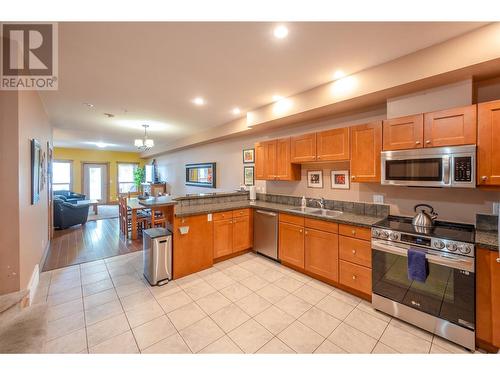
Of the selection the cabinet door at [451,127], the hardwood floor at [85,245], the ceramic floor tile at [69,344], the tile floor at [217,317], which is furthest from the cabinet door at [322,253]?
the hardwood floor at [85,245]

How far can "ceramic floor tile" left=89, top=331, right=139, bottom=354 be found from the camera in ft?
5.70

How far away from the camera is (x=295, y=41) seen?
1.90m

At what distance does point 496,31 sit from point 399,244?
1.92 meters

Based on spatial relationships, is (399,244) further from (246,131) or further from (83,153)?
(83,153)

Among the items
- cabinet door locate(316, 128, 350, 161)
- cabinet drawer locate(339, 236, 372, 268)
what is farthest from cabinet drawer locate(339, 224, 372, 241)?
cabinet door locate(316, 128, 350, 161)

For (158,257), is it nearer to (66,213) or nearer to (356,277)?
(356,277)

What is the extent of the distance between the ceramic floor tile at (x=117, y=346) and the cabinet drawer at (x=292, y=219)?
7.43ft

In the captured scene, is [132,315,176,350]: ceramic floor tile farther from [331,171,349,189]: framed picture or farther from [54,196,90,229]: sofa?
[54,196,90,229]: sofa

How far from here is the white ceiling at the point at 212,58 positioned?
1.74m

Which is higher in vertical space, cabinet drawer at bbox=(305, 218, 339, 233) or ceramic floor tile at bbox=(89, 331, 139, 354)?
cabinet drawer at bbox=(305, 218, 339, 233)

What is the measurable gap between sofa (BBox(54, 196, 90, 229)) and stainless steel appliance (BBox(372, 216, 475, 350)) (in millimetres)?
6941

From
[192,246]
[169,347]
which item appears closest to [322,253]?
[192,246]

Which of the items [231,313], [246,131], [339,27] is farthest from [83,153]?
[339,27]

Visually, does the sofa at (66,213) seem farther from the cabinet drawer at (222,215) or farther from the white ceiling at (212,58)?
the cabinet drawer at (222,215)
